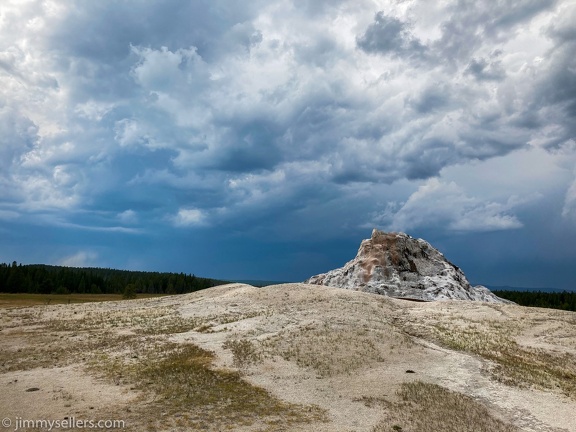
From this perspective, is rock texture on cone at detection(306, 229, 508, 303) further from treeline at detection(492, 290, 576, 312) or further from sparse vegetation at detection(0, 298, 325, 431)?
treeline at detection(492, 290, 576, 312)

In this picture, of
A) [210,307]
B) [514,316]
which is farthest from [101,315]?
[514,316]

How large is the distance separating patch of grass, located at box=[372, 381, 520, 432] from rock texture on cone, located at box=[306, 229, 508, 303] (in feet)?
134

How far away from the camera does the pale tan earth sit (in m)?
20.5

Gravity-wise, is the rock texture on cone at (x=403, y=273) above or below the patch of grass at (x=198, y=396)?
above

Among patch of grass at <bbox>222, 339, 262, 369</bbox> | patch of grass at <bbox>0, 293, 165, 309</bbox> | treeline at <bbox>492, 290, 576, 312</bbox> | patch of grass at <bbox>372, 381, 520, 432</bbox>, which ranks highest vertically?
treeline at <bbox>492, 290, 576, 312</bbox>

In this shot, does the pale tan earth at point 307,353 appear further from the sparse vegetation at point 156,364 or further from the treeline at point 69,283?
the treeline at point 69,283

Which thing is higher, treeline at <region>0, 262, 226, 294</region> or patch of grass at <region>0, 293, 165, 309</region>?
treeline at <region>0, 262, 226, 294</region>

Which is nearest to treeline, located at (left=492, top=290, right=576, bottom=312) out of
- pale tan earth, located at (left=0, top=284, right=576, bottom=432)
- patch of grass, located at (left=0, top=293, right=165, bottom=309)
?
pale tan earth, located at (left=0, top=284, right=576, bottom=432)

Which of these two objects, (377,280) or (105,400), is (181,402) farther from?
(377,280)

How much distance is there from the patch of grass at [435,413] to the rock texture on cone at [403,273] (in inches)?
1612

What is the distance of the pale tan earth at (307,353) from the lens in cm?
2050

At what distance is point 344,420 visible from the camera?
19516 mm

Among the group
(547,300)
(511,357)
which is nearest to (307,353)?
(511,357)

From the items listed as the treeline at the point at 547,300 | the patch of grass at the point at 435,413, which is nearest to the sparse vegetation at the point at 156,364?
the patch of grass at the point at 435,413
